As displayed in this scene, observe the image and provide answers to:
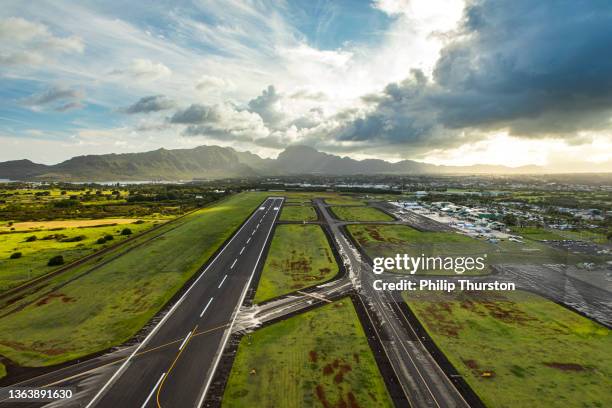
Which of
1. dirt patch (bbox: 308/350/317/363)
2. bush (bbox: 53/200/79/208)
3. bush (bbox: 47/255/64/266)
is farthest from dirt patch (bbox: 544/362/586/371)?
bush (bbox: 53/200/79/208)

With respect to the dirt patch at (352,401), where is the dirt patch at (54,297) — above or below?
above

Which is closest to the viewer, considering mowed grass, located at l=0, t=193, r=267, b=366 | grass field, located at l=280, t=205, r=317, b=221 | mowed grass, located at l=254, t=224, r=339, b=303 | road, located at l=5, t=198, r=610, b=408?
road, located at l=5, t=198, r=610, b=408

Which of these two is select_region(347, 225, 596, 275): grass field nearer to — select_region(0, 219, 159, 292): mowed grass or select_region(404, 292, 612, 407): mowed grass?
select_region(404, 292, 612, 407): mowed grass

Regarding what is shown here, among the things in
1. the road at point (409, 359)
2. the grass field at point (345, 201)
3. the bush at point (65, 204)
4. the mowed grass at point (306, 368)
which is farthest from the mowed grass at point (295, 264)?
the bush at point (65, 204)

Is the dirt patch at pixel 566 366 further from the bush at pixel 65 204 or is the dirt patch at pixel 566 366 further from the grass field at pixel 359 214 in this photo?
the bush at pixel 65 204

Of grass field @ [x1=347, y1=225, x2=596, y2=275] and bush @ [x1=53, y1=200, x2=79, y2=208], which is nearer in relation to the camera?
grass field @ [x1=347, y1=225, x2=596, y2=275]

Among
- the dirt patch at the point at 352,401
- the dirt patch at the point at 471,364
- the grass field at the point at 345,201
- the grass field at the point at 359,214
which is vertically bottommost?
the dirt patch at the point at 471,364

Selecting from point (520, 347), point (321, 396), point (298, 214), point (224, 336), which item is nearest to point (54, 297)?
point (224, 336)
